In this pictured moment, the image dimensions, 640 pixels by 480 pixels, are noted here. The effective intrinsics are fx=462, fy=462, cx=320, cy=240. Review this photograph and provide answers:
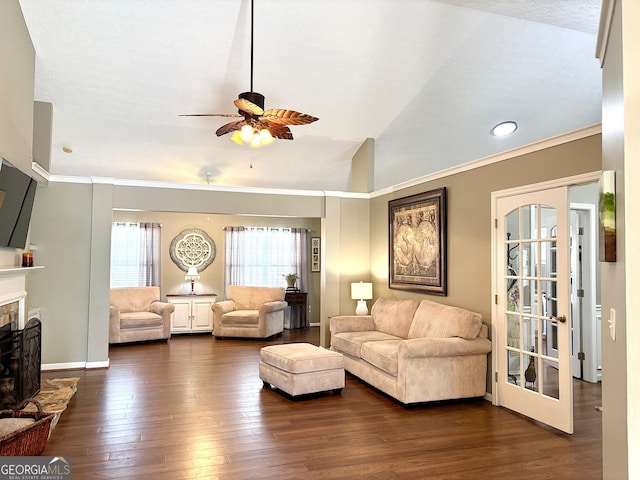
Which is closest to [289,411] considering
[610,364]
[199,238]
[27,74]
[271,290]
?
[610,364]

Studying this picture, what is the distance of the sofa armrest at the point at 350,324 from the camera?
575 centimetres

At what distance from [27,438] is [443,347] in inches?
128

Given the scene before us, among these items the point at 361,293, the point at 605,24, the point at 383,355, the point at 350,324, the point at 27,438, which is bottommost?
the point at 27,438

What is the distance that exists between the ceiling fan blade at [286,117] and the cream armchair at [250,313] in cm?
441

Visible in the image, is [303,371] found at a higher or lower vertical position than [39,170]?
lower

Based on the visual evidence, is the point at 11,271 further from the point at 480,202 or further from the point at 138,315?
the point at 480,202

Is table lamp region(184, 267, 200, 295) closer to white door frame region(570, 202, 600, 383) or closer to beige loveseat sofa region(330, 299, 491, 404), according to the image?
beige loveseat sofa region(330, 299, 491, 404)

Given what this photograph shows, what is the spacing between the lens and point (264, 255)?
31.0 ft

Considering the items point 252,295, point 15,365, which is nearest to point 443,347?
point 15,365

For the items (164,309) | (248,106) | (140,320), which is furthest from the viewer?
(164,309)

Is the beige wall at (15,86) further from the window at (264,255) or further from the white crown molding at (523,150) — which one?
the window at (264,255)

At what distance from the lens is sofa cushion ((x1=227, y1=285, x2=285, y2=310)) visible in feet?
28.1

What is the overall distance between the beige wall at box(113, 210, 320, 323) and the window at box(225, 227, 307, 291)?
0.43 feet

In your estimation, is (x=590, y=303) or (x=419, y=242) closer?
(x=590, y=303)
